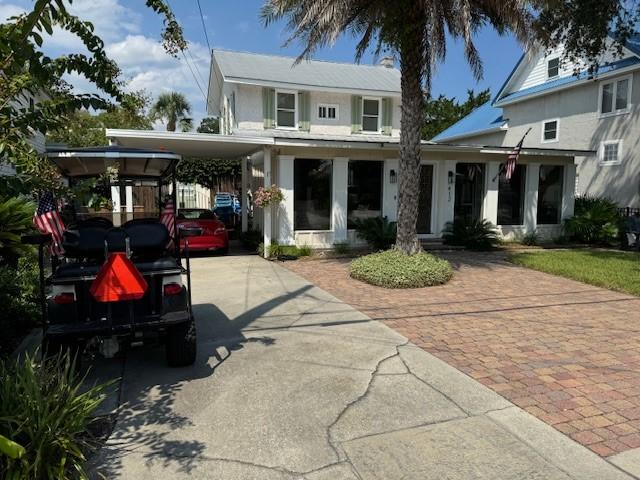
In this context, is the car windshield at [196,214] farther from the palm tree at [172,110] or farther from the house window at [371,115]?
the palm tree at [172,110]

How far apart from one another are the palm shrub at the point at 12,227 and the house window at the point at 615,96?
19032 mm

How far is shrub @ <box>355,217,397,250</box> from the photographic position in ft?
42.1

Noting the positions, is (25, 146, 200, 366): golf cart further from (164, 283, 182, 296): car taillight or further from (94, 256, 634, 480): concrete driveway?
(94, 256, 634, 480): concrete driveway

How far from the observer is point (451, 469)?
3051 mm

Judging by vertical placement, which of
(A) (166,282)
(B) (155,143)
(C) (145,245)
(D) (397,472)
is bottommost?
(D) (397,472)

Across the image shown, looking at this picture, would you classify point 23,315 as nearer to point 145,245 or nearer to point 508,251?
point 145,245

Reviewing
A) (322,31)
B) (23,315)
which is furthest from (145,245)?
(322,31)

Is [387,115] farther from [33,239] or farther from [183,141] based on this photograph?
[33,239]

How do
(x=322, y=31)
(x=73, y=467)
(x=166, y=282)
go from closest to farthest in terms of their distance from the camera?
(x=73, y=467), (x=166, y=282), (x=322, y=31)

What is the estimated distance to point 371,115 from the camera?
20.2 meters

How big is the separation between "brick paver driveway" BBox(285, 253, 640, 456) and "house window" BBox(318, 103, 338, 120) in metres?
11.1

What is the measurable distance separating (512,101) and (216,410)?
22119 millimetres

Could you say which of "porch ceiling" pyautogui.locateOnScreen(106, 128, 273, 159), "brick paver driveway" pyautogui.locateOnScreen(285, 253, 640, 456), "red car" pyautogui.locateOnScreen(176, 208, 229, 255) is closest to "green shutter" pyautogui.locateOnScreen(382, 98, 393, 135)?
"porch ceiling" pyautogui.locateOnScreen(106, 128, 273, 159)

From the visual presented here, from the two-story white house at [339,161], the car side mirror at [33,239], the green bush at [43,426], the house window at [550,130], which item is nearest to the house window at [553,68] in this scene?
the house window at [550,130]
